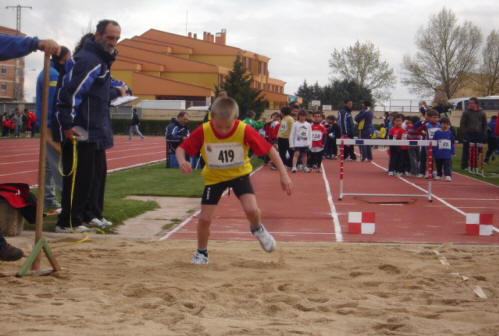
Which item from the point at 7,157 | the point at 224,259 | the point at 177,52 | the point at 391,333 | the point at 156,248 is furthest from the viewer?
the point at 177,52

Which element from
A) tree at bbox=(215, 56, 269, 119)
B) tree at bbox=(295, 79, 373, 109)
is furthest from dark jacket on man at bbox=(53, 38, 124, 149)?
tree at bbox=(295, 79, 373, 109)

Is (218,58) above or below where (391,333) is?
above

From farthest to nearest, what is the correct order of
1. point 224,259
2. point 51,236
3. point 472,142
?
point 472,142
point 51,236
point 224,259

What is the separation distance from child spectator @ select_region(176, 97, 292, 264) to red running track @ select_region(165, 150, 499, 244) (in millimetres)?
1958

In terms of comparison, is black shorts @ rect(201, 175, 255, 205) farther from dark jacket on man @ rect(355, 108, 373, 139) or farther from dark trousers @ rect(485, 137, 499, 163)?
dark trousers @ rect(485, 137, 499, 163)

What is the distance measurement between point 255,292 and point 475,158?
635 inches

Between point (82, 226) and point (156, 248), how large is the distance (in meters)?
1.35

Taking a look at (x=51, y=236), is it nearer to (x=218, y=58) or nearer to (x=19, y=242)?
(x=19, y=242)

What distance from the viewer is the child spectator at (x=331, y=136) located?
27266 millimetres

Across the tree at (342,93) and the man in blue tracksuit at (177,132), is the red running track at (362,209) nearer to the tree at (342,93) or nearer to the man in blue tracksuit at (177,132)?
the man in blue tracksuit at (177,132)

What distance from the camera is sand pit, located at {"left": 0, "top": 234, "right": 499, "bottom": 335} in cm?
439

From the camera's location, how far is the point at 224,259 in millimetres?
6914

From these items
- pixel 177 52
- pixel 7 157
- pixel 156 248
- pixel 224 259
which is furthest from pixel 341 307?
pixel 177 52

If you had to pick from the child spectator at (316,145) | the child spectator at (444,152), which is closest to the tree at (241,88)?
the child spectator at (316,145)
